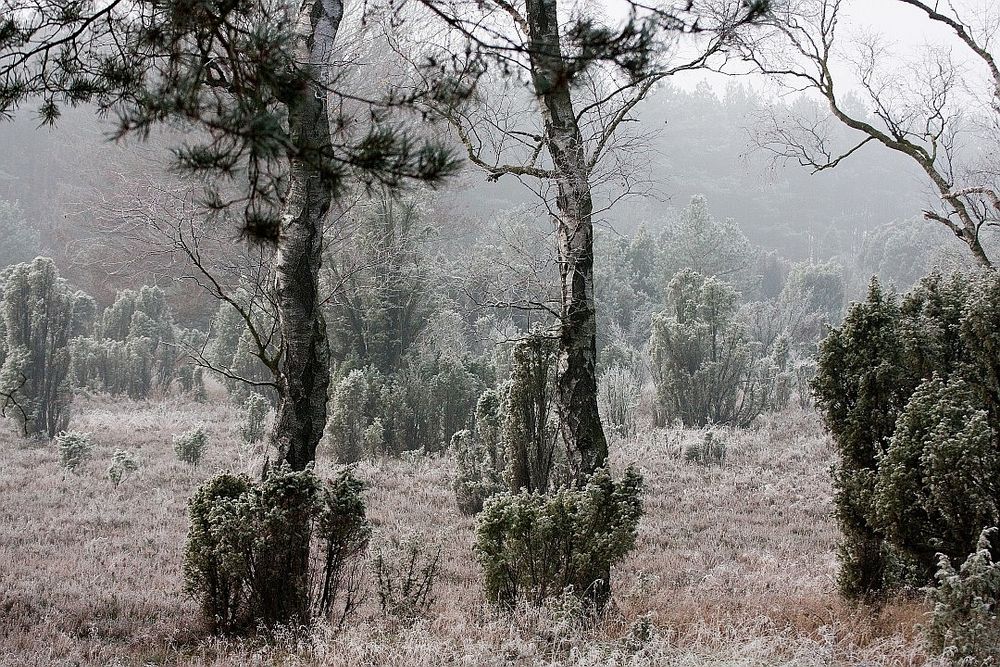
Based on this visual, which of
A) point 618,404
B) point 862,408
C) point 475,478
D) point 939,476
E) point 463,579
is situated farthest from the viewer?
point 618,404

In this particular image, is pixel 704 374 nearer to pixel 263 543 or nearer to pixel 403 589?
pixel 403 589

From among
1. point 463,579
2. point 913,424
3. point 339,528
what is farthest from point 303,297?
point 913,424

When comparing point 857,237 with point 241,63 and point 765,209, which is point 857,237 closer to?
point 765,209

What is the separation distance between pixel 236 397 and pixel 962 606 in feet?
43.9

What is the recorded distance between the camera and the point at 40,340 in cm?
1184

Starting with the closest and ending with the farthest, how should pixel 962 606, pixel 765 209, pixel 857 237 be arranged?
1. pixel 962 606
2. pixel 857 237
3. pixel 765 209

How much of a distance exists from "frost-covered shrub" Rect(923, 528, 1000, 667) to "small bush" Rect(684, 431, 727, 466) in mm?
6966

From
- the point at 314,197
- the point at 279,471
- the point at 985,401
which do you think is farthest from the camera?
the point at 314,197

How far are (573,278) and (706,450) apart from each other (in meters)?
5.79

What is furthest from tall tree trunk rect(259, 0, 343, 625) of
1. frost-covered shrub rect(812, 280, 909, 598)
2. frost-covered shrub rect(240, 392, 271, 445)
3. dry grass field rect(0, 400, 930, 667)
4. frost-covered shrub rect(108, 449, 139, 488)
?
frost-covered shrub rect(240, 392, 271, 445)

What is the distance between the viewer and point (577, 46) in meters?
3.01

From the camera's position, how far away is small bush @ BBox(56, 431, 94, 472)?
9297mm

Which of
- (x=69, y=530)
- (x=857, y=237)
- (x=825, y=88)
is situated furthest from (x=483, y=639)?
(x=857, y=237)

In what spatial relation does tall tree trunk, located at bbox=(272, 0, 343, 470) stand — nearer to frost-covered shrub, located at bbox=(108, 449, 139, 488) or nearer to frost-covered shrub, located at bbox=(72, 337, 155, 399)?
frost-covered shrub, located at bbox=(108, 449, 139, 488)
